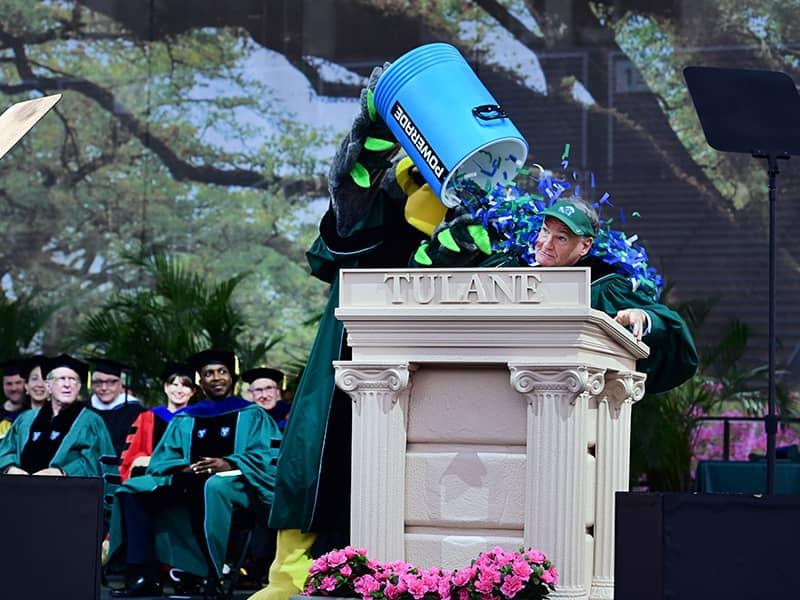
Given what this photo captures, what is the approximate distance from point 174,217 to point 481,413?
46.2ft

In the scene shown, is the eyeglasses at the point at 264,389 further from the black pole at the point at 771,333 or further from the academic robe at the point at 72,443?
the black pole at the point at 771,333

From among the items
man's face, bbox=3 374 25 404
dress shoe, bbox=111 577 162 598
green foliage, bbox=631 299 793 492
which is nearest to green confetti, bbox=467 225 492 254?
dress shoe, bbox=111 577 162 598

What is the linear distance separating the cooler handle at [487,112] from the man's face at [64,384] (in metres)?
6.39

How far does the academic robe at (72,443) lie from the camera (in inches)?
388

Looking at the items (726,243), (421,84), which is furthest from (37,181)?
(421,84)

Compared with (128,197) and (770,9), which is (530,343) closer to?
(770,9)

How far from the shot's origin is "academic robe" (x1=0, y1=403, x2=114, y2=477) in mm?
9859

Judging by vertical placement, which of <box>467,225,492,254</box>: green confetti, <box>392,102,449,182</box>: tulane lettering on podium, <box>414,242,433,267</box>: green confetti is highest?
<box>392,102,449,182</box>: tulane lettering on podium

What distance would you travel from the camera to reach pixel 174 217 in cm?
1773

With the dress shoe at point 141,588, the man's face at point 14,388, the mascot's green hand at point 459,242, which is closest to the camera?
the mascot's green hand at point 459,242

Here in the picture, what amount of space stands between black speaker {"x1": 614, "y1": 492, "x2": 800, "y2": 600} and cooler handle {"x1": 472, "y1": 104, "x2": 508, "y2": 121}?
1416mm

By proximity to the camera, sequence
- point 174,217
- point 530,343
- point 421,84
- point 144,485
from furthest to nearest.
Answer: point 174,217
point 144,485
point 421,84
point 530,343

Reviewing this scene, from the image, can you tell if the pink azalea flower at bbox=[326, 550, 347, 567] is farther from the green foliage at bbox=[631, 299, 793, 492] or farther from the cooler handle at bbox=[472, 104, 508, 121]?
the green foliage at bbox=[631, 299, 793, 492]

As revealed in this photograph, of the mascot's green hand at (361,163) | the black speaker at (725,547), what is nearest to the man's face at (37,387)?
the mascot's green hand at (361,163)
